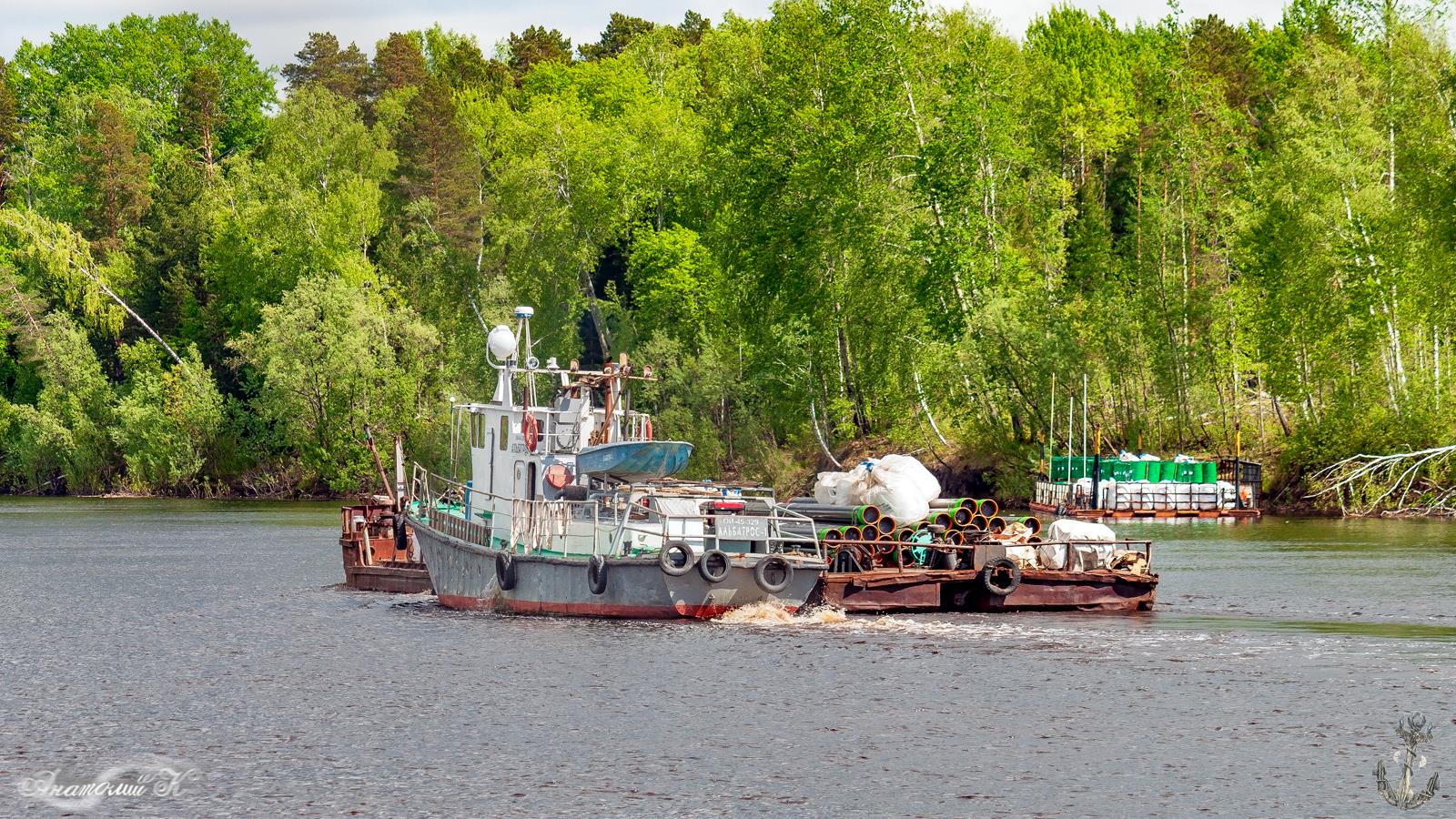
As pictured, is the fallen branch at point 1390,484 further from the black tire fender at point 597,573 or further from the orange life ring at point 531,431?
the black tire fender at point 597,573

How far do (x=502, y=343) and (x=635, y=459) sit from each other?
4.46m

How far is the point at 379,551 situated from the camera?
1800 inches

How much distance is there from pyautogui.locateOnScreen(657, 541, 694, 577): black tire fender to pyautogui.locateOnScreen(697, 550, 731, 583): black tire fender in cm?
22

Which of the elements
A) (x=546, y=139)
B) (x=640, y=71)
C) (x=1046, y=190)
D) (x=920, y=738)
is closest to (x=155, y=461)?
(x=546, y=139)

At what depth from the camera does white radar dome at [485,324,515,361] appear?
3806 centimetres

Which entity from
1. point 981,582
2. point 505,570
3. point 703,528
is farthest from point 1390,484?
point 505,570

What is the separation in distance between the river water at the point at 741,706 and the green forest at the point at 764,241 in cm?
Result: 3196

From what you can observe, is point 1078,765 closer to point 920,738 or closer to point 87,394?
point 920,738

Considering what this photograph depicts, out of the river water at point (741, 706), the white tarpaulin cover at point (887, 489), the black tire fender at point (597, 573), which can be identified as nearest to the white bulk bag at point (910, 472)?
the white tarpaulin cover at point (887, 489)

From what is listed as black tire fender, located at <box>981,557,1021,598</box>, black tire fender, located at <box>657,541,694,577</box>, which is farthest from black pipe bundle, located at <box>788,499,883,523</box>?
black tire fender, located at <box>657,541,694,577</box>

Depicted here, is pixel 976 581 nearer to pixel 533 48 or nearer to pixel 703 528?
pixel 703 528

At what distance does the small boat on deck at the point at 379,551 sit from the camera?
4281cm

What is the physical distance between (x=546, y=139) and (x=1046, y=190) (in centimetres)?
2976

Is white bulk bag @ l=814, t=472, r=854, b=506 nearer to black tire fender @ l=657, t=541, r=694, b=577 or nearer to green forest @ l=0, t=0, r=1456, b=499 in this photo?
black tire fender @ l=657, t=541, r=694, b=577
